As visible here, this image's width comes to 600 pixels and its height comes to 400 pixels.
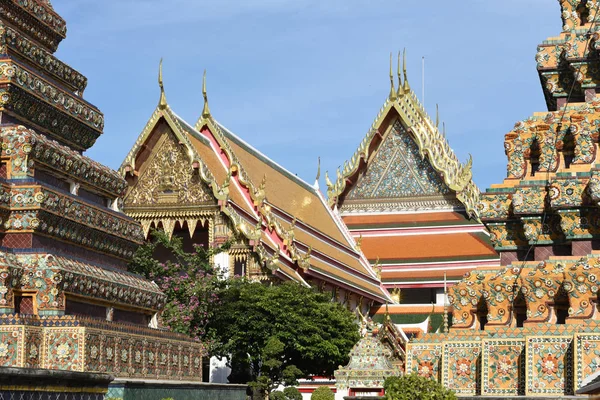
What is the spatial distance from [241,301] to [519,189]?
8575 millimetres

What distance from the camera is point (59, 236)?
11594 millimetres

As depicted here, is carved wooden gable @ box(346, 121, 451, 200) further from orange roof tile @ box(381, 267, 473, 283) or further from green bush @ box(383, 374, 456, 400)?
green bush @ box(383, 374, 456, 400)

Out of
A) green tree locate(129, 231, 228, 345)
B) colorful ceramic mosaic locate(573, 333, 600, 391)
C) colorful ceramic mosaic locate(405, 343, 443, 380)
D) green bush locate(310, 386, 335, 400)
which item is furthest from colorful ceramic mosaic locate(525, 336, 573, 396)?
green tree locate(129, 231, 228, 345)

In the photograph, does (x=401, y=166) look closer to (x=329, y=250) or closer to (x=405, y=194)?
(x=405, y=194)

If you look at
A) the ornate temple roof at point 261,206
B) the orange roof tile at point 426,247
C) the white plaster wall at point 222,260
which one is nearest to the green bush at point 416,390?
the ornate temple roof at point 261,206

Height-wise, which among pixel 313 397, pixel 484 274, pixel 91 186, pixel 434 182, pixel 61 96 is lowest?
pixel 313 397

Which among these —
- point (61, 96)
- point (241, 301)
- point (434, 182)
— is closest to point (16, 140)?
point (61, 96)

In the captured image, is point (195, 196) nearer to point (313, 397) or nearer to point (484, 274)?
point (313, 397)

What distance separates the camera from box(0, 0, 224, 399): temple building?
1095 centimetres

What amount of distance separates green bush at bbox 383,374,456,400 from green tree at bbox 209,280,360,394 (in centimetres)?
896

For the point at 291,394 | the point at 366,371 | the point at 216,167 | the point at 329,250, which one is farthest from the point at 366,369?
the point at 329,250

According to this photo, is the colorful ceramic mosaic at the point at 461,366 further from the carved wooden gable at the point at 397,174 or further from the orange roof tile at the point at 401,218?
the carved wooden gable at the point at 397,174

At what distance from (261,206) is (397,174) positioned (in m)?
8.10

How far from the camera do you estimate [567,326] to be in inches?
444
